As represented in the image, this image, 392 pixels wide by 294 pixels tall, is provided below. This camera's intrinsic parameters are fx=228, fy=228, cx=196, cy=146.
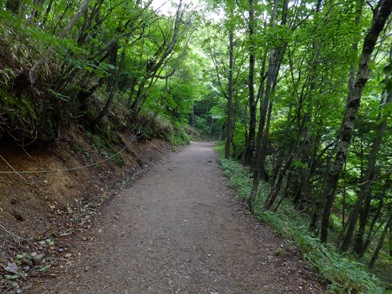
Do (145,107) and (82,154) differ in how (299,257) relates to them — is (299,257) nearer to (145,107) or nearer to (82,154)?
(82,154)

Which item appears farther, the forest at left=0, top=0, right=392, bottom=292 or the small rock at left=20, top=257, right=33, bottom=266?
the forest at left=0, top=0, right=392, bottom=292

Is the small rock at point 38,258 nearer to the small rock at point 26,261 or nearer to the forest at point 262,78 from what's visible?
the small rock at point 26,261

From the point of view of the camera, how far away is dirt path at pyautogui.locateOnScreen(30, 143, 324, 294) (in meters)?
3.14

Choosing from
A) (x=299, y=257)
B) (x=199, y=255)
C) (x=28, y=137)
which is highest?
(x=28, y=137)

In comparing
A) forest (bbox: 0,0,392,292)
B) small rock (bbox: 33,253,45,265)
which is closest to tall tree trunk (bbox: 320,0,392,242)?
forest (bbox: 0,0,392,292)

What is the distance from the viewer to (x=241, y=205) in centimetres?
648

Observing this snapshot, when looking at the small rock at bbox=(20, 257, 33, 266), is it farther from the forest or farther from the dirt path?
the forest

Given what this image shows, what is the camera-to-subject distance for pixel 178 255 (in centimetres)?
385

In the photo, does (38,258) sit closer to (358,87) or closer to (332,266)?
(332,266)

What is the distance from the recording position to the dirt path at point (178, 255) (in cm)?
314

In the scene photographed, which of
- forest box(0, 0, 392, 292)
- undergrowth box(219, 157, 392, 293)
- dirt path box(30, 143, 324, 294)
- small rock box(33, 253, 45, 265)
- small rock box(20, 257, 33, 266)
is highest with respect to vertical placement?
forest box(0, 0, 392, 292)

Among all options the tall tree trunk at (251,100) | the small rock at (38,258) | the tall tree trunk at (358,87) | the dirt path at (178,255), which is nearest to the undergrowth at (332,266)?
the dirt path at (178,255)

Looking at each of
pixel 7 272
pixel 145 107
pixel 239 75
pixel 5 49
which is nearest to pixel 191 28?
pixel 239 75

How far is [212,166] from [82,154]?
257 inches
